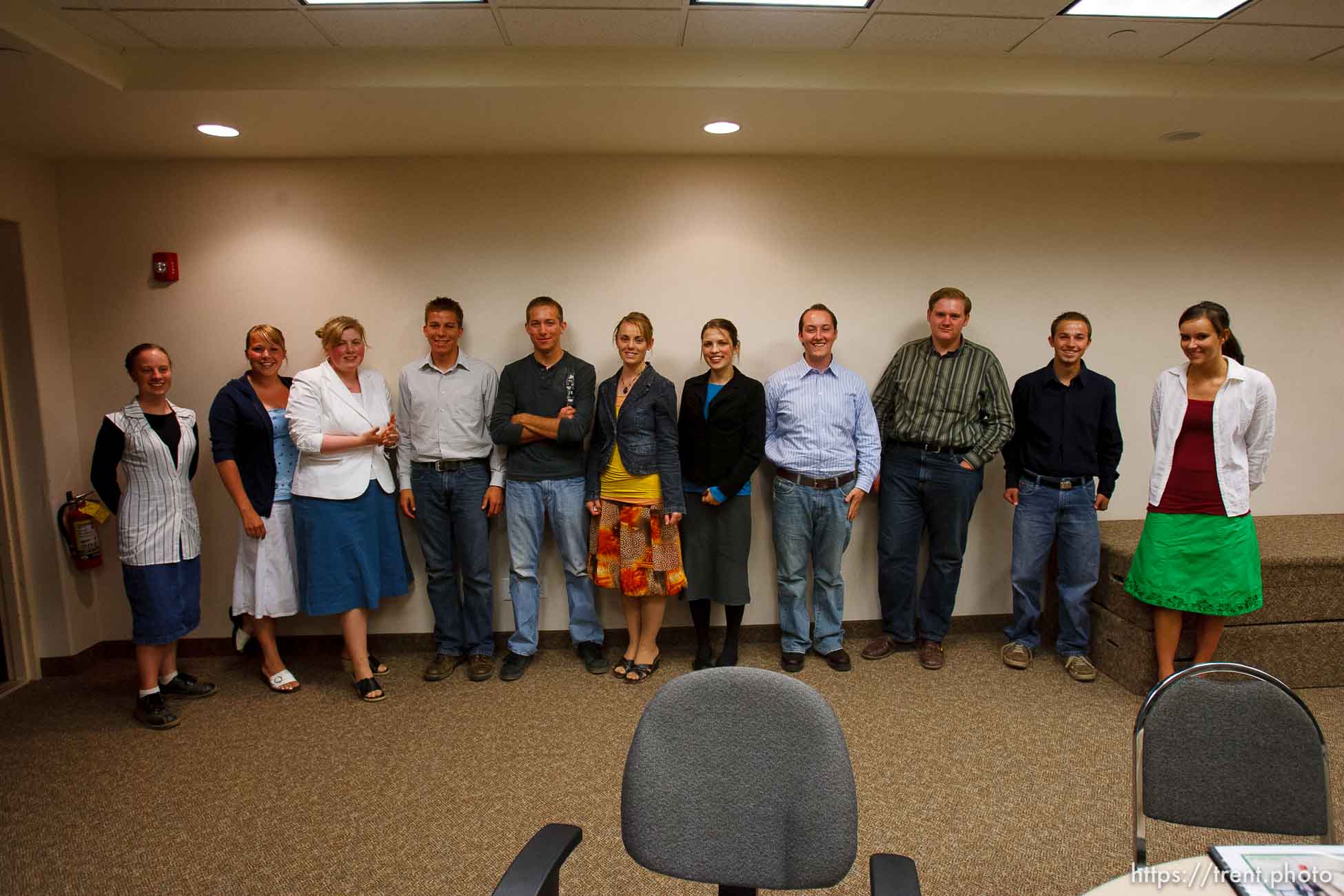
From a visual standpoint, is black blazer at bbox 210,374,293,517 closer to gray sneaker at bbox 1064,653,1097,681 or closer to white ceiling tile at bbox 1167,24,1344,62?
gray sneaker at bbox 1064,653,1097,681

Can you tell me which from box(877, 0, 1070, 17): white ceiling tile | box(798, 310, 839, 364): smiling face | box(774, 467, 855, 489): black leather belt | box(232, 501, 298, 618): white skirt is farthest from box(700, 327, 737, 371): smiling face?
box(232, 501, 298, 618): white skirt

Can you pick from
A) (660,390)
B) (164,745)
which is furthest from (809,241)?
(164,745)

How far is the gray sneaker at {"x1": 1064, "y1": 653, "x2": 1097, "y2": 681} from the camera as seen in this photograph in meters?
3.49

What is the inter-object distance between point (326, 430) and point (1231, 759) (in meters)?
3.18

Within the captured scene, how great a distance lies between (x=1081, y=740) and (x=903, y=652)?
987mm

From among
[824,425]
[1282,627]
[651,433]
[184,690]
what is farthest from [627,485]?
[1282,627]

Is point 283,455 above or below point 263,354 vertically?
below

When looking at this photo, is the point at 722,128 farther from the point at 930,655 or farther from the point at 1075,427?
the point at 930,655

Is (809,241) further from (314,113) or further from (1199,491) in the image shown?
(314,113)

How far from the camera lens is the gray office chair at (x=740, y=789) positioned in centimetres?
140

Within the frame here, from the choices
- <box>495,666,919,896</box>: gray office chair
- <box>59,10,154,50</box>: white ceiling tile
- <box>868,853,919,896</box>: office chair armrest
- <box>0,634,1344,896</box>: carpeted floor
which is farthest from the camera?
<box>59,10,154,50</box>: white ceiling tile

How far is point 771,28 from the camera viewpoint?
2.70 metres

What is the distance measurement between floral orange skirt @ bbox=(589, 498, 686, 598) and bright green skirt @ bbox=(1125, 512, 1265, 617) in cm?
195

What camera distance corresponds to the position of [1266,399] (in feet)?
9.74
